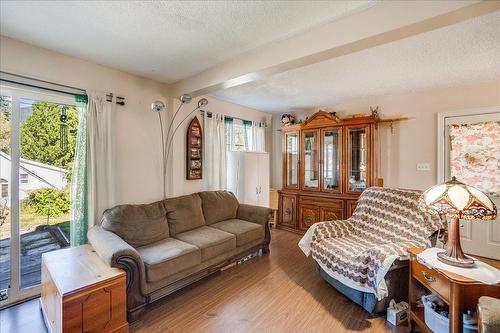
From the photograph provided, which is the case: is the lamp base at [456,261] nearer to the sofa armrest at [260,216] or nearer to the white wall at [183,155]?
the sofa armrest at [260,216]

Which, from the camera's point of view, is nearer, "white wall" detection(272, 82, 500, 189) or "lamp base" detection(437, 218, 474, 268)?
"lamp base" detection(437, 218, 474, 268)

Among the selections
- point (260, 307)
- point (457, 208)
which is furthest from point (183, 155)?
point (457, 208)

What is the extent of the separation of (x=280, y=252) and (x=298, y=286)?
0.95 metres

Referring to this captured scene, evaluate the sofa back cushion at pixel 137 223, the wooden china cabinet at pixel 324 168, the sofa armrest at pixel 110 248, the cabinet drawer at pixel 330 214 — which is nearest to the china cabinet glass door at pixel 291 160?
the wooden china cabinet at pixel 324 168

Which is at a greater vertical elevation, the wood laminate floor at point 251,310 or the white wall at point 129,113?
the white wall at point 129,113

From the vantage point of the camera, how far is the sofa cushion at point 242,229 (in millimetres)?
2967

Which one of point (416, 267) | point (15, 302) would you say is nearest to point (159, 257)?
point (15, 302)

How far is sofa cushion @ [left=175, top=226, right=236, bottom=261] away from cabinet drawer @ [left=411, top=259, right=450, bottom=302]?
1.78 m

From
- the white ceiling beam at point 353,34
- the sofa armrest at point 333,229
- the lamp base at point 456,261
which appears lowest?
the sofa armrest at point 333,229

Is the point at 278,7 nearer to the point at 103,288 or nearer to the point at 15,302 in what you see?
the point at 103,288

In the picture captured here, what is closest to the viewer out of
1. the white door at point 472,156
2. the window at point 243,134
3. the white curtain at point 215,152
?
the white door at point 472,156

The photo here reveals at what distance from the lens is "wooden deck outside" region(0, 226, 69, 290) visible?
2.17 m

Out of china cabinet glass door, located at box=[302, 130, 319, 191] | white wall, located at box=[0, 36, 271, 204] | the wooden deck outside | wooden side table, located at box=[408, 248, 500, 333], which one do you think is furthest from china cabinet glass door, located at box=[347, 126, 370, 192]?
the wooden deck outside

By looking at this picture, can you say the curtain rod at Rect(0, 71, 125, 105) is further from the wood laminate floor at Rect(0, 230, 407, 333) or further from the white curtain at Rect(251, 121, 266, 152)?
the white curtain at Rect(251, 121, 266, 152)
